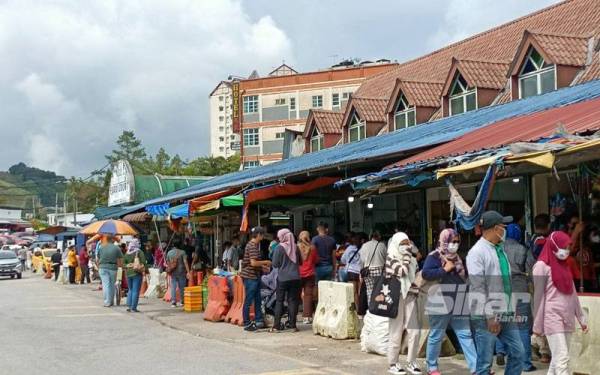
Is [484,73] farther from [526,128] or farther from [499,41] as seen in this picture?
[526,128]

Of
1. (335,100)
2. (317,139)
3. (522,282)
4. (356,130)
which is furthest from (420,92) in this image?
(335,100)

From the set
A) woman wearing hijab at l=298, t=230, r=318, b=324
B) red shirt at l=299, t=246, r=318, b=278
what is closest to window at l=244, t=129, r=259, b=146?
woman wearing hijab at l=298, t=230, r=318, b=324

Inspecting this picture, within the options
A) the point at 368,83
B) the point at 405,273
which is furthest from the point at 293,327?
the point at 368,83

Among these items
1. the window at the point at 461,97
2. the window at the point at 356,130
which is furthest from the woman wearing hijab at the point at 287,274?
the window at the point at 356,130

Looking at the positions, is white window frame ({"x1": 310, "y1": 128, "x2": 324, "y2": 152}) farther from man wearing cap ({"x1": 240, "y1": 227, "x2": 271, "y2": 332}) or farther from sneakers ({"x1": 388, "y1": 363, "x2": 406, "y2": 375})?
sneakers ({"x1": 388, "y1": 363, "x2": 406, "y2": 375})

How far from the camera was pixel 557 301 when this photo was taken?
667 cm

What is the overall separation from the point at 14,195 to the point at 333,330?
14390 cm

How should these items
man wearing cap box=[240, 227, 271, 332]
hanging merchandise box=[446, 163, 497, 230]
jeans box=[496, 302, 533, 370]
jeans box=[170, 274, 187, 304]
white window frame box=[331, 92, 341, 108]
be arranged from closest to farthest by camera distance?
jeans box=[496, 302, 533, 370], hanging merchandise box=[446, 163, 497, 230], man wearing cap box=[240, 227, 271, 332], jeans box=[170, 274, 187, 304], white window frame box=[331, 92, 341, 108]

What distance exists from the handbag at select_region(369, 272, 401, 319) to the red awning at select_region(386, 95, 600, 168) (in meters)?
2.23

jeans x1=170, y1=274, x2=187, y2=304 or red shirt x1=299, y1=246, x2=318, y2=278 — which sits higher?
red shirt x1=299, y1=246, x2=318, y2=278

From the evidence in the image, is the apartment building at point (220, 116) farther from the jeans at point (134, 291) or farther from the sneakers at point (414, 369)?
the sneakers at point (414, 369)

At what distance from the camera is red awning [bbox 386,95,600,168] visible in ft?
29.5

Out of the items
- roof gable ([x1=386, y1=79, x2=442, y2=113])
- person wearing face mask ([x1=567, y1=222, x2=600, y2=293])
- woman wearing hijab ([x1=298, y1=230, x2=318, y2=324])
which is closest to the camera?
person wearing face mask ([x1=567, y1=222, x2=600, y2=293])

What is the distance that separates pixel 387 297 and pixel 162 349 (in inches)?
156
